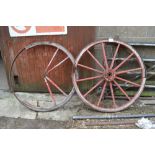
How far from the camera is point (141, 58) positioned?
152 inches

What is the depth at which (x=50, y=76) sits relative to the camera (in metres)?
4.38

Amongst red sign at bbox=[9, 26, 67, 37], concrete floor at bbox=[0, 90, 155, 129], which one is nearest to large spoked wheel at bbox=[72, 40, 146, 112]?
concrete floor at bbox=[0, 90, 155, 129]

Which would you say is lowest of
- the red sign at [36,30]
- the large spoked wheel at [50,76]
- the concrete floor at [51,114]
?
the concrete floor at [51,114]

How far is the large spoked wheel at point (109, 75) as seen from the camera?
12.9 ft

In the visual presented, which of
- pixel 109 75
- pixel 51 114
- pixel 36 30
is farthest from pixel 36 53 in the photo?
pixel 109 75

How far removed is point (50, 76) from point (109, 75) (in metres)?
0.99

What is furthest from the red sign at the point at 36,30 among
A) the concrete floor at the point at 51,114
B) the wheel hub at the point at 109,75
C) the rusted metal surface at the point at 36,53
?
the concrete floor at the point at 51,114

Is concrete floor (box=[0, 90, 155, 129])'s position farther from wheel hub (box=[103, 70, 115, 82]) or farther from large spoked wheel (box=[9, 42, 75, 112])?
wheel hub (box=[103, 70, 115, 82])

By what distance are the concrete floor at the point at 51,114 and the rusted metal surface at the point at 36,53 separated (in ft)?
1.26

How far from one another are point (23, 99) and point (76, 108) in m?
0.89

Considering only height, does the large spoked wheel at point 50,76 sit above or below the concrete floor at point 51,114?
above

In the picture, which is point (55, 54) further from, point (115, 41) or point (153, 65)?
point (153, 65)

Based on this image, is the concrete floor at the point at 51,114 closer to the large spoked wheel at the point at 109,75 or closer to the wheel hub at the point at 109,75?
the large spoked wheel at the point at 109,75

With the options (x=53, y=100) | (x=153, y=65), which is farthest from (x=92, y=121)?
(x=153, y=65)
